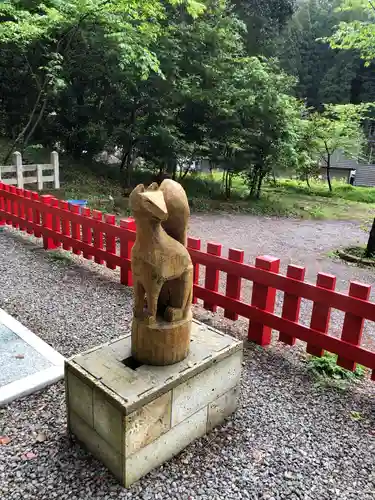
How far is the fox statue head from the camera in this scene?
2055 mm

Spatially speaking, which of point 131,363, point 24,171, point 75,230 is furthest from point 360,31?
point 24,171

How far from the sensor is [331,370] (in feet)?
10.4

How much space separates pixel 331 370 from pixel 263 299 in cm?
80

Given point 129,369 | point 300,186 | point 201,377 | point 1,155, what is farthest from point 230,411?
point 300,186

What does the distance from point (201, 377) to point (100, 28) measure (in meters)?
11.6

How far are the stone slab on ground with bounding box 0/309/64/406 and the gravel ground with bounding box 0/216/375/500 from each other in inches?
3.6

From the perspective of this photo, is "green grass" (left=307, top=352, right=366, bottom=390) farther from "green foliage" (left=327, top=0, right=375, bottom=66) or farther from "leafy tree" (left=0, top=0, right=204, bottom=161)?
"leafy tree" (left=0, top=0, right=204, bottom=161)

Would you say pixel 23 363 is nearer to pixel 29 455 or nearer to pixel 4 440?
pixel 4 440

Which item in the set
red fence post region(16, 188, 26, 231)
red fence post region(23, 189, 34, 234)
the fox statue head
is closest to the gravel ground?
the fox statue head

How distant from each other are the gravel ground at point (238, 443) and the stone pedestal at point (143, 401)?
9 centimetres

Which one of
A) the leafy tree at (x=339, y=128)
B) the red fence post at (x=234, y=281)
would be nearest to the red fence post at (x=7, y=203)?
the red fence post at (x=234, y=281)

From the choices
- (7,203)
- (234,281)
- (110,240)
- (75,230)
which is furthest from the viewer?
(7,203)

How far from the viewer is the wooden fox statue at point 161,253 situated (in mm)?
2125

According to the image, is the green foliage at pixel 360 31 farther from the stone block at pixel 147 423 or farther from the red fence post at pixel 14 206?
the stone block at pixel 147 423
